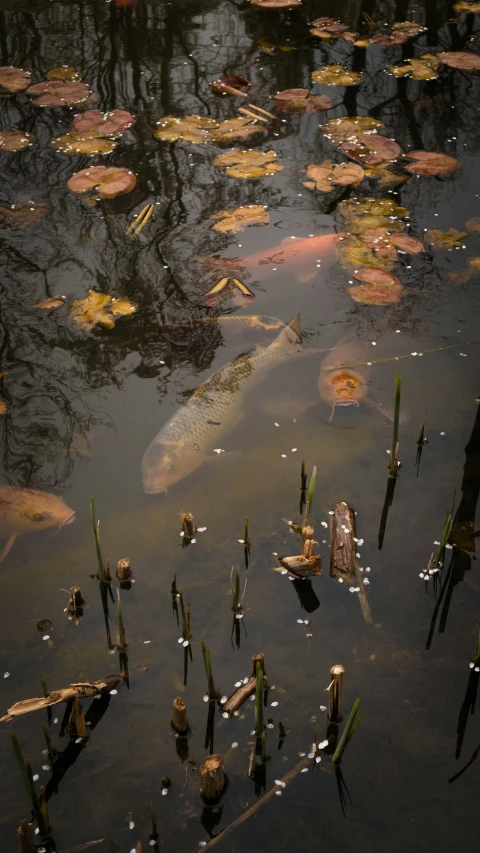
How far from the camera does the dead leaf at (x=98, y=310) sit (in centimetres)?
514

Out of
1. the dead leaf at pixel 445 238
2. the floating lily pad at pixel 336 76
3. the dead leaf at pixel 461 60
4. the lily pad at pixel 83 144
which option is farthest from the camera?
the dead leaf at pixel 461 60

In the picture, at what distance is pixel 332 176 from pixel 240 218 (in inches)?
40.5

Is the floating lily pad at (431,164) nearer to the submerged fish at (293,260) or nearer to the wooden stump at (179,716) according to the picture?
the submerged fish at (293,260)

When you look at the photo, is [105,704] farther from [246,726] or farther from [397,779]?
[397,779]

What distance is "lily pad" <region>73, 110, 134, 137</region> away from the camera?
734cm

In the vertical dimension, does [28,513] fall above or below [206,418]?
below

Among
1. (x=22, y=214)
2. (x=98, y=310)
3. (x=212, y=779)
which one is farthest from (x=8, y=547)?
(x=22, y=214)

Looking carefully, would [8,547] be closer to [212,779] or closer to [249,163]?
[212,779]

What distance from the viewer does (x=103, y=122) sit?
294 inches

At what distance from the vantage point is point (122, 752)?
2.94 metres

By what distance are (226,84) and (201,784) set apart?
7483 millimetres

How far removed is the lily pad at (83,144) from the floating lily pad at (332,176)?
6.61ft

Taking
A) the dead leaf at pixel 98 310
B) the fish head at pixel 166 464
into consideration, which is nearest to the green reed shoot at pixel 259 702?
the fish head at pixel 166 464

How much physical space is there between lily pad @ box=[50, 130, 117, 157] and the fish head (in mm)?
4093
